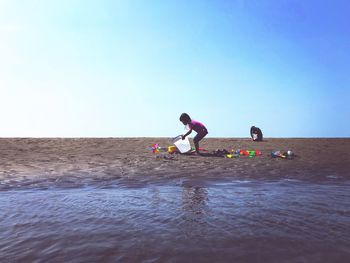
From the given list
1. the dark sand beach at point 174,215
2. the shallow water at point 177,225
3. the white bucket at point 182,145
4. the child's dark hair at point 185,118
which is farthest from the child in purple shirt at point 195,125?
the shallow water at point 177,225

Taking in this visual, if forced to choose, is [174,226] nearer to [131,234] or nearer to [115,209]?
[131,234]

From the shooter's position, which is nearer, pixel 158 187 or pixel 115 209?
pixel 115 209

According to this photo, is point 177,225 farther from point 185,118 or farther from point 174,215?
point 185,118

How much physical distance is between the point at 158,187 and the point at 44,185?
10.1 ft

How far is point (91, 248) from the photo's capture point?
329cm

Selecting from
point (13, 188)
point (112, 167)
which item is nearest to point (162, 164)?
point (112, 167)

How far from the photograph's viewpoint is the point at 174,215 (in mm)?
4668

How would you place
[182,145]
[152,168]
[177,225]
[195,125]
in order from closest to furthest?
[177,225]
[152,168]
[195,125]
[182,145]

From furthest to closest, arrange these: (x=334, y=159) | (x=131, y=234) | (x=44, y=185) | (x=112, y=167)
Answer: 1. (x=334, y=159)
2. (x=112, y=167)
3. (x=44, y=185)
4. (x=131, y=234)

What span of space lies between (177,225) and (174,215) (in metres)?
0.56

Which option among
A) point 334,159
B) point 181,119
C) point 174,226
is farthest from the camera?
point 181,119

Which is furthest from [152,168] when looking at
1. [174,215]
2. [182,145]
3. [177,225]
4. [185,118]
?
[177,225]

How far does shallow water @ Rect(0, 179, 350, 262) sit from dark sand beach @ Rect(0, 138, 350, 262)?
0.5 inches

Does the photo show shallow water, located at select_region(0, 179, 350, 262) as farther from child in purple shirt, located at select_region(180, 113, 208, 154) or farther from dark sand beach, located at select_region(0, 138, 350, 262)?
child in purple shirt, located at select_region(180, 113, 208, 154)
